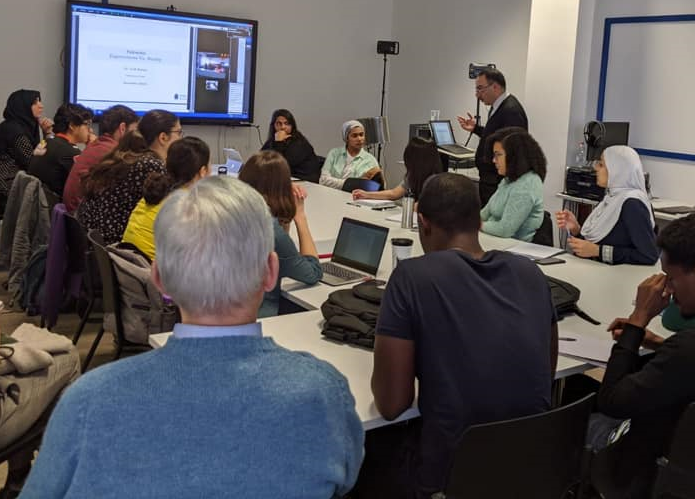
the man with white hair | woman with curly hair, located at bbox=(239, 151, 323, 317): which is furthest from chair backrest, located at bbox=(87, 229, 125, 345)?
the man with white hair

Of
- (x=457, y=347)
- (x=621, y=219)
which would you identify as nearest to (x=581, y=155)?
(x=621, y=219)

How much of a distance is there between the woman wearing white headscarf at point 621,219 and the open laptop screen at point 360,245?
0.99 metres

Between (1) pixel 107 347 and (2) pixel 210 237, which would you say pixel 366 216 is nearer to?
(1) pixel 107 347

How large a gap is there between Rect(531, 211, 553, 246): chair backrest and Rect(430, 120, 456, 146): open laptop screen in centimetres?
279

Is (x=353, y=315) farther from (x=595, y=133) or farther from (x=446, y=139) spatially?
(x=446, y=139)

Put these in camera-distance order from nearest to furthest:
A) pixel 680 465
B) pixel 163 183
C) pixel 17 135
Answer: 1. pixel 680 465
2. pixel 163 183
3. pixel 17 135

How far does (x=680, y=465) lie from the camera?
2.01 meters

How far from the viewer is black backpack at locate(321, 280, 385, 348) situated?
243cm

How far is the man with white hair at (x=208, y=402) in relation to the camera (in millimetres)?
1089

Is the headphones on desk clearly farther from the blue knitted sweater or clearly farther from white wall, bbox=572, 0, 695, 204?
the blue knitted sweater

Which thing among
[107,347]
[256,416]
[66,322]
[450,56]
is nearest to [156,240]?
[256,416]

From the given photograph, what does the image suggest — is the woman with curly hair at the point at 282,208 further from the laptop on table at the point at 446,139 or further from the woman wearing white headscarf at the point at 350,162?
the laptop on table at the point at 446,139

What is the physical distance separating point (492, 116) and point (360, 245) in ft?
9.08

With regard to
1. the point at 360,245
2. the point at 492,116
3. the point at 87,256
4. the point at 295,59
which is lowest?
the point at 87,256
